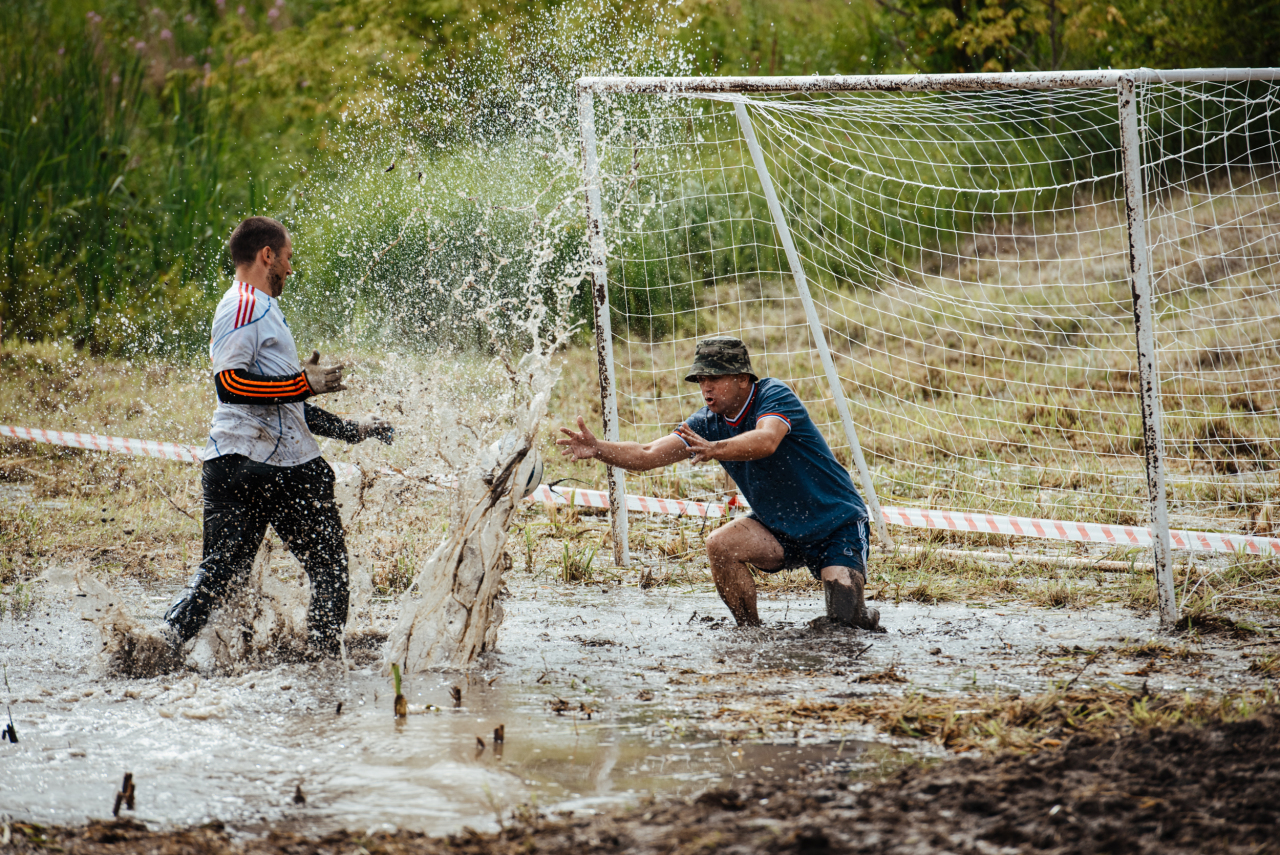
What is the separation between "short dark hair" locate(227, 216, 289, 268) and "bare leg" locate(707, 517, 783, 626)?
2382mm

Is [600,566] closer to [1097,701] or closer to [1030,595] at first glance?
[1030,595]

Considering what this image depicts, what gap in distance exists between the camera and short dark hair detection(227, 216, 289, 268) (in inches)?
189

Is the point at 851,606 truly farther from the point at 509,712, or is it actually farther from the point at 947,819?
the point at 947,819

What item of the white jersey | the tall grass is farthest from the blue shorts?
the tall grass

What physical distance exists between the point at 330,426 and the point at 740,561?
198cm

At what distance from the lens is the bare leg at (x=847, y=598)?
18.0 ft

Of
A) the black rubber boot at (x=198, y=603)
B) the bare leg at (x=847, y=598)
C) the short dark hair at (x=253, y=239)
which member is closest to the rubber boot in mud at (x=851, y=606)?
the bare leg at (x=847, y=598)

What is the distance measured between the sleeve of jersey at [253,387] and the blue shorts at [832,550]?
2.36m

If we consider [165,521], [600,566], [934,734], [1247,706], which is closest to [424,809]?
[934,734]

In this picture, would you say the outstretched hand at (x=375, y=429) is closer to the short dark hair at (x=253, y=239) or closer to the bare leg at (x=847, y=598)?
the short dark hair at (x=253, y=239)

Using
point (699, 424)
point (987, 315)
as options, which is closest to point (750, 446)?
point (699, 424)

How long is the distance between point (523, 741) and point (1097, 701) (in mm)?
1993

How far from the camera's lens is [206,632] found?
489 cm

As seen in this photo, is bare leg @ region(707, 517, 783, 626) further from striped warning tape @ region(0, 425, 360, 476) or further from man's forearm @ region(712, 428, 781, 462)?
striped warning tape @ region(0, 425, 360, 476)
